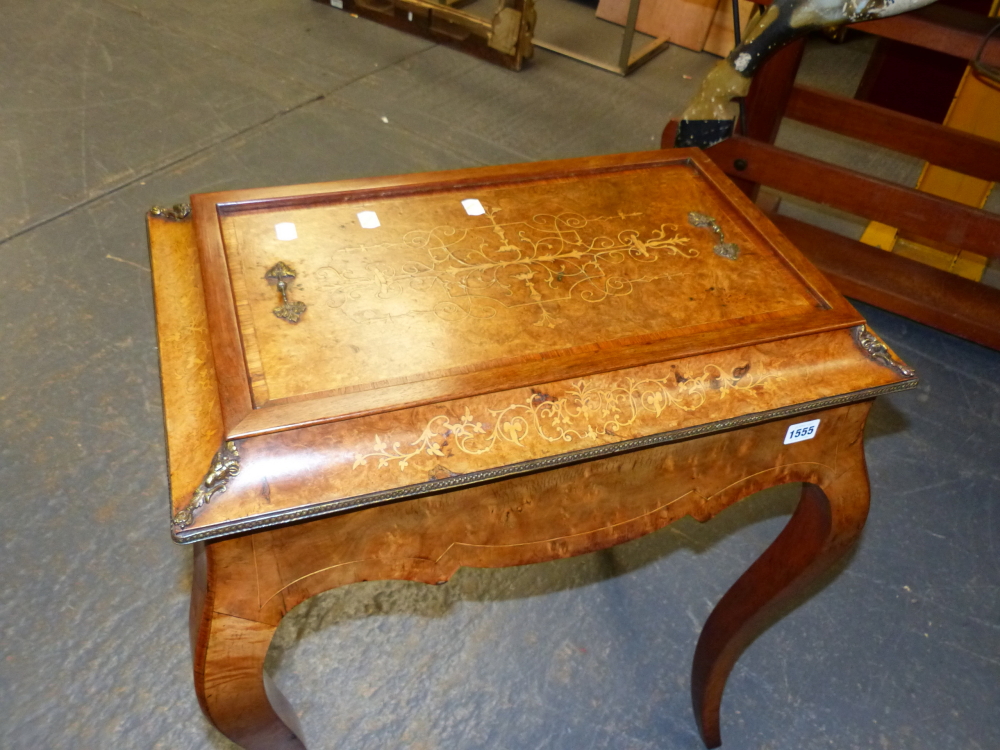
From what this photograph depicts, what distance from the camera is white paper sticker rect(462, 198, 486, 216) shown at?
1.27 metres

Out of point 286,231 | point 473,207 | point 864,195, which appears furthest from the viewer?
point 864,195

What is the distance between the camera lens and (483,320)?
1062 mm

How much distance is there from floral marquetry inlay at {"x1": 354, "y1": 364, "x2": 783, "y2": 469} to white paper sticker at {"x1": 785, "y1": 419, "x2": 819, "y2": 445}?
84mm

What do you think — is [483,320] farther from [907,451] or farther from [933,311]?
[933,311]

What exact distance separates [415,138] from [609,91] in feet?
3.28

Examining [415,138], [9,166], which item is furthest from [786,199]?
[9,166]

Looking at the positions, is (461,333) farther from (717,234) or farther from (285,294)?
(717,234)

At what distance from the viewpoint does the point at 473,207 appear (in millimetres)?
1285

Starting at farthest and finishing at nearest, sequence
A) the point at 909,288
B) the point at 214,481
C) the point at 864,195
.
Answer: the point at 909,288 < the point at 864,195 < the point at 214,481

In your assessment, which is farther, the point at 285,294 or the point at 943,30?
the point at 943,30

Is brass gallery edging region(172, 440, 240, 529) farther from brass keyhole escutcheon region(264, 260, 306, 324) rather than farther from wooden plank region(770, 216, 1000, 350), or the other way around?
wooden plank region(770, 216, 1000, 350)

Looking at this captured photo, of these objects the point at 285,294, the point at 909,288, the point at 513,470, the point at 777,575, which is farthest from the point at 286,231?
the point at 909,288

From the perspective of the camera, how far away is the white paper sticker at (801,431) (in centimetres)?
106

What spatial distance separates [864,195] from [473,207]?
138 cm
